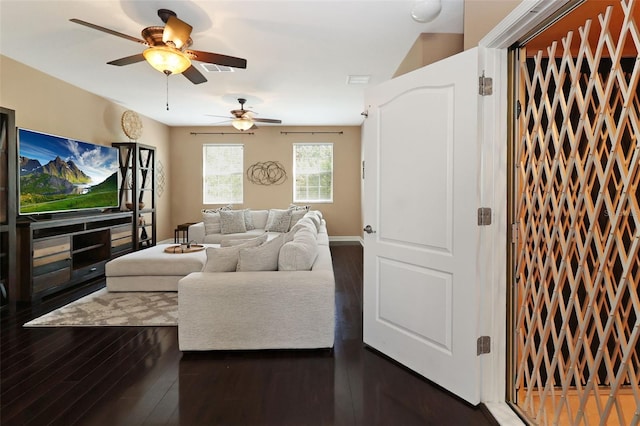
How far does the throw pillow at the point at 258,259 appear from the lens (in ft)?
9.32

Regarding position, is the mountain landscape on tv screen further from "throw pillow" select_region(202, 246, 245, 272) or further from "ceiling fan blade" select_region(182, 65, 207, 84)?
"throw pillow" select_region(202, 246, 245, 272)

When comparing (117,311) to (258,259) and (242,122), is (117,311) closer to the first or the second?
(258,259)

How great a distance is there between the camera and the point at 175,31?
8.53ft

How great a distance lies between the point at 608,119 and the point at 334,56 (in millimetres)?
2856

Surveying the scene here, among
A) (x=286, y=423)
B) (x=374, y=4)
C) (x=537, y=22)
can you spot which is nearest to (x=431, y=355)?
(x=286, y=423)

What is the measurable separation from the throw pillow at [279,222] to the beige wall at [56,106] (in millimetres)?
2892

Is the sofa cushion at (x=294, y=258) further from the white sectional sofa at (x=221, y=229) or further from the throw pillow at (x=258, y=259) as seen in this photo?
the white sectional sofa at (x=221, y=229)

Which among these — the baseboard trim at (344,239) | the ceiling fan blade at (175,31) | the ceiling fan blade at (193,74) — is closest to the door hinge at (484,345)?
the ceiling fan blade at (175,31)

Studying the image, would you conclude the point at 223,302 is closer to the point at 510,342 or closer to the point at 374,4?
the point at 510,342

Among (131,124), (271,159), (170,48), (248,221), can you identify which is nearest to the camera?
(170,48)

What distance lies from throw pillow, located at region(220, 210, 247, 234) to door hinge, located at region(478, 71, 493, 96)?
203 inches

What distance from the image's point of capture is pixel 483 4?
7.52 feet

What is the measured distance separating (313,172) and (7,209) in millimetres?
5462

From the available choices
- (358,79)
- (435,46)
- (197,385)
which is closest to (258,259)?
(197,385)
